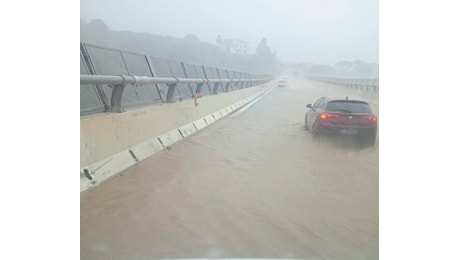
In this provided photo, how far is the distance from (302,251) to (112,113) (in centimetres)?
139

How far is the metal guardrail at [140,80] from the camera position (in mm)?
2436

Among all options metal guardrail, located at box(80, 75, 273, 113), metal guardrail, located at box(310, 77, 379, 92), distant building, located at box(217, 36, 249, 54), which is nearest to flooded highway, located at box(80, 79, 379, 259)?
metal guardrail, located at box(310, 77, 379, 92)

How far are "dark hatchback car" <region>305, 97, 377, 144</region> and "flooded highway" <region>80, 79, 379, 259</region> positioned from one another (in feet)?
0.15

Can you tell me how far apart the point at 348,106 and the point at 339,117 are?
0.28ft

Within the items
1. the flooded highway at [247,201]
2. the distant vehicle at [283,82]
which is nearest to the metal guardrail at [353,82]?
the flooded highway at [247,201]

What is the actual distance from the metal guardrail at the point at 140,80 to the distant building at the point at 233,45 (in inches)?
6.1

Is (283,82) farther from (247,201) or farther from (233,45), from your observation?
(247,201)

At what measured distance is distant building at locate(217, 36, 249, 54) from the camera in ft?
8.50

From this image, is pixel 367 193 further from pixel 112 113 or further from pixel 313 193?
pixel 112 113

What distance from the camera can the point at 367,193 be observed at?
2.46 metres

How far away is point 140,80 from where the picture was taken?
262cm

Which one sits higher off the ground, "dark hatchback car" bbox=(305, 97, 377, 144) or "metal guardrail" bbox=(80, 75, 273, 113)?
"metal guardrail" bbox=(80, 75, 273, 113)

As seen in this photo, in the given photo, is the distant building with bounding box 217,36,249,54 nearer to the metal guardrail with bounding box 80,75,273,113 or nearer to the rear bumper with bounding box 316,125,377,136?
the metal guardrail with bounding box 80,75,273,113
